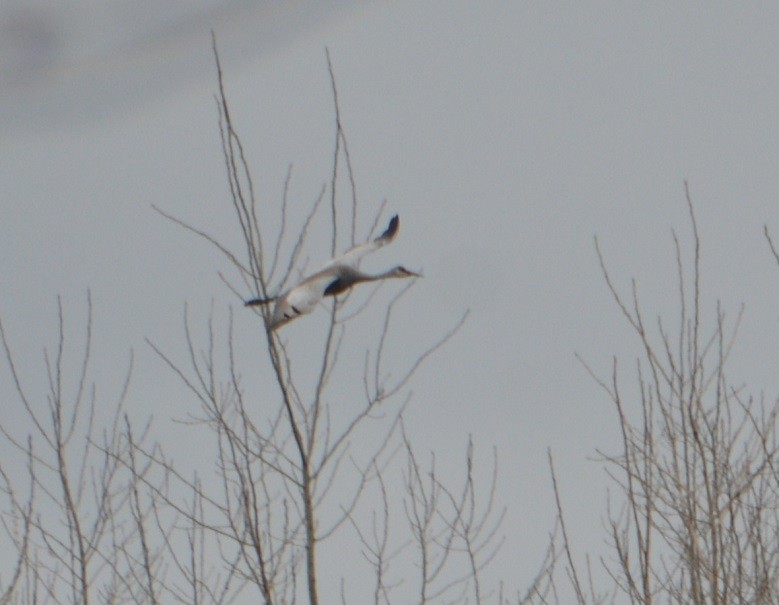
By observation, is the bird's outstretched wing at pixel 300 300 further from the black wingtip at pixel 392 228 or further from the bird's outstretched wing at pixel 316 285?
the black wingtip at pixel 392 228

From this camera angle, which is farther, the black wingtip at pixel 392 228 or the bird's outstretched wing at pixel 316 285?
the black wingtip at pixel 392 228

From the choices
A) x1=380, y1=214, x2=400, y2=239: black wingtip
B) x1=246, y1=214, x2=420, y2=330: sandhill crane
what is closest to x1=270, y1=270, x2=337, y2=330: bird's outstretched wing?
x1=246, y1=214, x2=420, y2=330: sandhill crane

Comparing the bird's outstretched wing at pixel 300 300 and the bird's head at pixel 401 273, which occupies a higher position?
the bird's head at pixel 401 273

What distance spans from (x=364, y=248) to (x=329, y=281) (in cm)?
30

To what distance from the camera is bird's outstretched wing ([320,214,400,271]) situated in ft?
13.6

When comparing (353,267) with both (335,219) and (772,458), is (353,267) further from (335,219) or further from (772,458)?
(772,458)

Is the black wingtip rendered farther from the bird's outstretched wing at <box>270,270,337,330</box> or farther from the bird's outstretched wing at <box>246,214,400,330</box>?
the bird's outstretched wing at <box>270,270,337,330</box>

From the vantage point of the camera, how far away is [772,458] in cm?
484

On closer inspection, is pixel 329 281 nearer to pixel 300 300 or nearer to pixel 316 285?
pixel 316 285

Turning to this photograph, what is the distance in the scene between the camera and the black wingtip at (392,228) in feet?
14.4

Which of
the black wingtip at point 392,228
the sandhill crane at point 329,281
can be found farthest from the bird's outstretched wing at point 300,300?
the black wingtip at point 392,228

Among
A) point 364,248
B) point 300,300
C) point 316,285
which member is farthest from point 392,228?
point 300,300

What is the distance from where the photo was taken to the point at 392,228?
443 centimetres

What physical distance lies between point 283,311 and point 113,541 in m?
4.07
